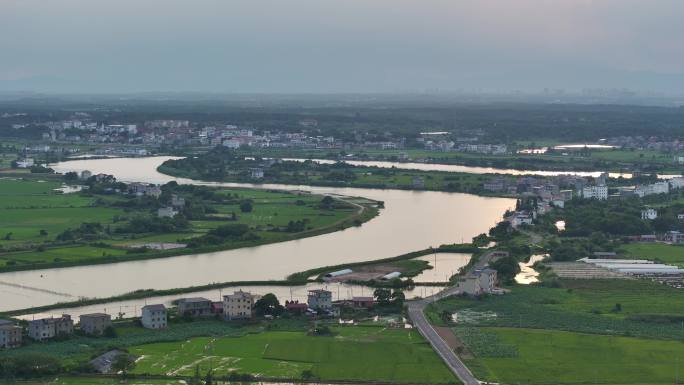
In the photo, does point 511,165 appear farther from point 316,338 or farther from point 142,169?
point 316,338

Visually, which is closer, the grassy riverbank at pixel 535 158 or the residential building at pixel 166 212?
the residential building at pixel 166 212

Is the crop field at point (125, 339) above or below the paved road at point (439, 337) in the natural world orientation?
below

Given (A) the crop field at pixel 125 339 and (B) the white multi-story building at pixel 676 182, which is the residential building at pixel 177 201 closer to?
(A) the crop field at pixel 125 339

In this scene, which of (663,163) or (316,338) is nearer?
Result: (316,338)

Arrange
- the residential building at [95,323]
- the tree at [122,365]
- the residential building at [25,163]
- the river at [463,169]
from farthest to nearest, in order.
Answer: the residential building at [25,163]
the river at [463,169]
the residential building at [95,323]
the tree at [122,365]

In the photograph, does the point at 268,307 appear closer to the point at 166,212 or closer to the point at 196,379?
the point at 196,379

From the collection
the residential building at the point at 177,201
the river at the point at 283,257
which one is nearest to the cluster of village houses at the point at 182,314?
the river at the point at 283,257

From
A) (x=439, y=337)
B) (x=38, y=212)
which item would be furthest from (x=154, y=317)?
(x=38, y=212)

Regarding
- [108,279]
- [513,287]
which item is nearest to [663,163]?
[513,287]
